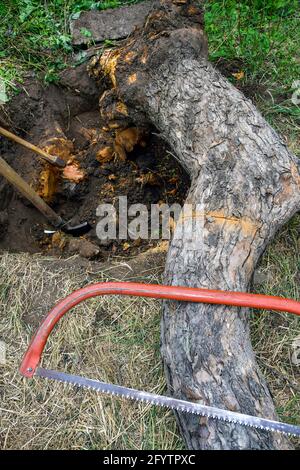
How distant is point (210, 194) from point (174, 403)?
1079 millimetres

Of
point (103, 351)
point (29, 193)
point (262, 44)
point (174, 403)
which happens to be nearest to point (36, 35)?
point (29, 193)

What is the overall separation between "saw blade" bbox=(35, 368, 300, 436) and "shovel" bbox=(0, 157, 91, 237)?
3.96 ft

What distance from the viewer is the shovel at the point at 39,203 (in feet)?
9.74

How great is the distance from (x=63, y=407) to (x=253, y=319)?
110 centimetres

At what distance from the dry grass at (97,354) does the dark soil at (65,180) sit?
0.42 metres

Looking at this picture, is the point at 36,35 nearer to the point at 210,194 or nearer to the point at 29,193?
the point at 29,193

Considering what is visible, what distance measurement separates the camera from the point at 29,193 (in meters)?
3.12

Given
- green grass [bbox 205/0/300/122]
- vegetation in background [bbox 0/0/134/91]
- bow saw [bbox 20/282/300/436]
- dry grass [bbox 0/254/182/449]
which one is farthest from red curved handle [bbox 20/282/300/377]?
vegetation in background [bbox 0/0/134/91]

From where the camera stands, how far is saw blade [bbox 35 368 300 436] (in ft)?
6.73

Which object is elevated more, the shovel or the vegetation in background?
the vegetation in background

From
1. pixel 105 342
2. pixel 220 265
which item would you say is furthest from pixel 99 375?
pixel 220 265

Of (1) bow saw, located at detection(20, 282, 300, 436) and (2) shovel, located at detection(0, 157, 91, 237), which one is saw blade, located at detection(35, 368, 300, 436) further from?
(2) shovel, located at detection(0, 157, 91, 237)

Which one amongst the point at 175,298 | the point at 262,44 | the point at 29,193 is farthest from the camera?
the point at 262,44

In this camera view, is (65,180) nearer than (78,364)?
No
